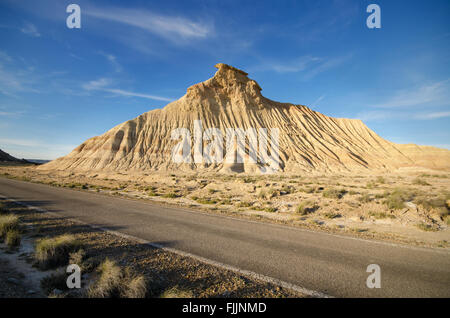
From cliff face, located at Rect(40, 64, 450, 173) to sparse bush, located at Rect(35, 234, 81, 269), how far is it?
39.6 metres

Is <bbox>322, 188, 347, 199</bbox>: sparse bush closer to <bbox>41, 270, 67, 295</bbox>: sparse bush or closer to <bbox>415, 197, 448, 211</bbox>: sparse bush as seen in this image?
<bbox>415, 197, 448, 211</bbox>: sparse bush

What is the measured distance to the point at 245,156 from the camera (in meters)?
48.0

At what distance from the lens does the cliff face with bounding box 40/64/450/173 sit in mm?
49062

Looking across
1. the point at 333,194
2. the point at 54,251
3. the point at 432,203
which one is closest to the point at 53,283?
the point at 54,251

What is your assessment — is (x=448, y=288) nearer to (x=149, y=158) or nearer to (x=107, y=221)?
(x=107, y=221)

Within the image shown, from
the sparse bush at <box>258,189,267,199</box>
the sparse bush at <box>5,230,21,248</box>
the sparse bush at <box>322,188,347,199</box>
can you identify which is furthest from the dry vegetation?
the sparse bush at <box>322,188,347,199</box>

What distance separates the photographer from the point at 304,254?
5602 mm

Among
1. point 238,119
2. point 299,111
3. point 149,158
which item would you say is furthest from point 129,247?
point 299,111

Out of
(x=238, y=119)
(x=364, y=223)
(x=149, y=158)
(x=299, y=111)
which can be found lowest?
(x=364, y=223)

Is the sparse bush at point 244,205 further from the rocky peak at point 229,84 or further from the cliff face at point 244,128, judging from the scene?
the rocky peak at point 229,84

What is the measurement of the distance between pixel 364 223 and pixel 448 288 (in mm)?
5911

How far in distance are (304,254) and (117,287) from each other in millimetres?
4401

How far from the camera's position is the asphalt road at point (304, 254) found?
13.6ft

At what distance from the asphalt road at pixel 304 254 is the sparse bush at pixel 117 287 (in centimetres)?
200
